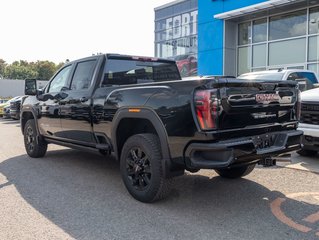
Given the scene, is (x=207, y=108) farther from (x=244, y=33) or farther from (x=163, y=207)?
(x=244, y=33)

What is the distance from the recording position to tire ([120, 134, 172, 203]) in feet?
14.0

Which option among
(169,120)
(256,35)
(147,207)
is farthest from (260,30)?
(147,207)

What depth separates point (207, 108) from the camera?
370 centimetres

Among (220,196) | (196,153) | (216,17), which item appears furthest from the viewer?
(216,17)

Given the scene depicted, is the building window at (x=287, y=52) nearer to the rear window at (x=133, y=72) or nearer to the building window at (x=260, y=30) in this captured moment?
the building window at (x=260, y=30)

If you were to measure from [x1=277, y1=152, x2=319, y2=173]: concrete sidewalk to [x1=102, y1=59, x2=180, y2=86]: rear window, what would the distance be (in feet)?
8.27

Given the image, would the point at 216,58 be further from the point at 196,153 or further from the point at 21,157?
the point at 196,153

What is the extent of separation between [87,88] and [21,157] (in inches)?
120

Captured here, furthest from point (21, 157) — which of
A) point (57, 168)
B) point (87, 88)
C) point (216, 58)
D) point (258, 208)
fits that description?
point (216, 58)

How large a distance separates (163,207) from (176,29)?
30.7m

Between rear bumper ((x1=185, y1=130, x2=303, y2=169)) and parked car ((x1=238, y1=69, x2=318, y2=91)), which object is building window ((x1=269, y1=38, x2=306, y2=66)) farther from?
rear bumper ((x1=185, y1=130, x2=303, y2=169))

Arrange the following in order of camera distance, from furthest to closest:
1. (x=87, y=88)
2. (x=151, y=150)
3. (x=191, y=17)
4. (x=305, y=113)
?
(x=191, y=17), (x=305, y=113), (x=87, y=88), (x=151, y=150)

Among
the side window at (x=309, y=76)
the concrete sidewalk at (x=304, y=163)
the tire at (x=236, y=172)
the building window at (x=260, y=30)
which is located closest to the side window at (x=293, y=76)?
the side window at (x=309, y=76)

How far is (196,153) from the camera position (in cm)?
387
